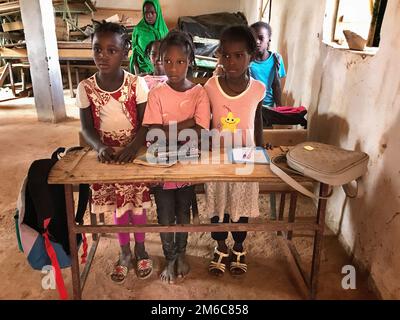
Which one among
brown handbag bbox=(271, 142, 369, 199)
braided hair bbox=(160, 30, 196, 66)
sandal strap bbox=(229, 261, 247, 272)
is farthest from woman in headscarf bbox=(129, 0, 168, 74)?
brown handbag bbox=(271, 142, 369, 199)

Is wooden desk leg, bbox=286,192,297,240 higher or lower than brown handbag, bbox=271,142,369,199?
lower

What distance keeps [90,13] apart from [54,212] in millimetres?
8117

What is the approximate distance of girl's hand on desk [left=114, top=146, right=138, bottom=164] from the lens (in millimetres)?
1795

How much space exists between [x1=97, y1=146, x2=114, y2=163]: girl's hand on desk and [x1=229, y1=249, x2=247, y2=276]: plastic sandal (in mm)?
1006

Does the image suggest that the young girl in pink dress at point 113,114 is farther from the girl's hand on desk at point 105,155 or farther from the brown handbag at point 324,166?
the brown handbag at point 324,166

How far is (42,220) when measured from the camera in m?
1.74

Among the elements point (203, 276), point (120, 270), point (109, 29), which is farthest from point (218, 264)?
point (109, 29)

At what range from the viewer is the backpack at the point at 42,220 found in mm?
1717

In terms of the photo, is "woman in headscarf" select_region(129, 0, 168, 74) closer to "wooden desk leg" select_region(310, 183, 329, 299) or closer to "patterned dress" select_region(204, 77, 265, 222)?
"patterned dress" select_region(204, 77, 265, 222)

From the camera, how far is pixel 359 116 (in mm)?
2266

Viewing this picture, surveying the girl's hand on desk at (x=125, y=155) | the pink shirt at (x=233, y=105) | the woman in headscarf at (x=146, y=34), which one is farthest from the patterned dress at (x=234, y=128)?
the woman in headscarf at (x=146, y=34)

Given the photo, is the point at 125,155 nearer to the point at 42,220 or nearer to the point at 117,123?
the point at 117,123

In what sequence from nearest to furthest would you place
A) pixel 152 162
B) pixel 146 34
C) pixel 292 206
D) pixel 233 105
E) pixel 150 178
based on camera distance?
pixel 150 178, pixel 152 162, pixel 233 105, pixel 292 206, pixel 146 34

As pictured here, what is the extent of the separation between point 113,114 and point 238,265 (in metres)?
1.18
